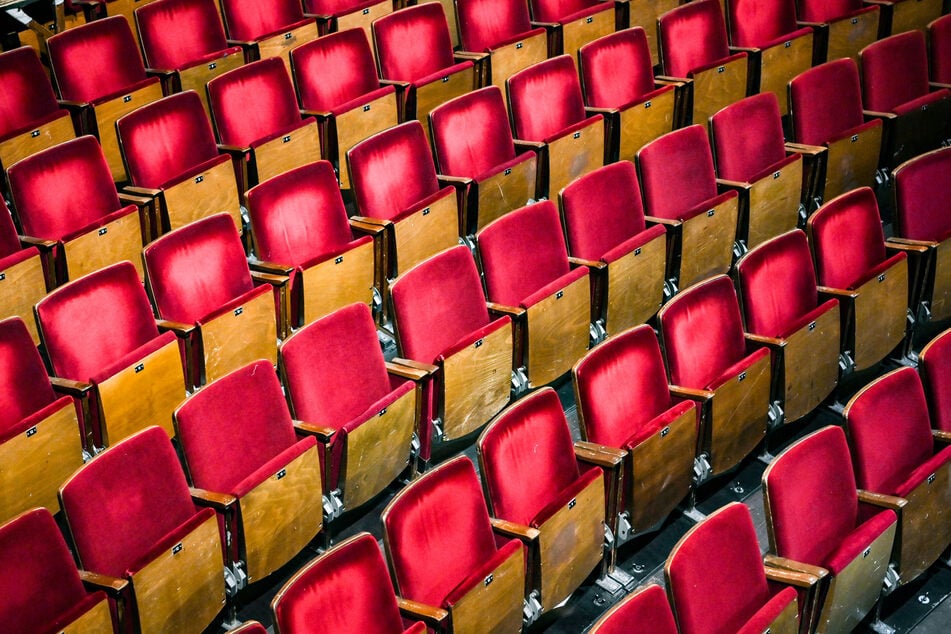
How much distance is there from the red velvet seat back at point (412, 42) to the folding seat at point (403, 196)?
0.59ft

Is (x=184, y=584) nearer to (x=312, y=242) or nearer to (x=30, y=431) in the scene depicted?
(x=30, y=431)

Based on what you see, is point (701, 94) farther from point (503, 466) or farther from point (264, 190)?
point (503, 466)

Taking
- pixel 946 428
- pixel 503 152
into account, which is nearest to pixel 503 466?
pixel 946 428

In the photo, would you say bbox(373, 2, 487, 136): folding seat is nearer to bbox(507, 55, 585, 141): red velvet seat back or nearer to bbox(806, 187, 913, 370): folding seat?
bbox(507, 55, 585, 141): red velvet seat back

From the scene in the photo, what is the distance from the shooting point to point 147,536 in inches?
24.6

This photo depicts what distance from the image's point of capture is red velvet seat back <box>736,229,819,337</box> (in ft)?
2.57

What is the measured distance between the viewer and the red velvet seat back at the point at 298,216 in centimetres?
Result: 83

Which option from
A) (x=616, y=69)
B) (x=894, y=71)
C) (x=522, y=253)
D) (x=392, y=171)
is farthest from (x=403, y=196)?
(x=894, y=71)

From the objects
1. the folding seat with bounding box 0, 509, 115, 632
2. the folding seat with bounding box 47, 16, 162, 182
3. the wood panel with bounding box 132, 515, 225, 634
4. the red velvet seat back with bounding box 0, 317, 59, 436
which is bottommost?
the wood panel with bounding box 132, 515, 225, 634

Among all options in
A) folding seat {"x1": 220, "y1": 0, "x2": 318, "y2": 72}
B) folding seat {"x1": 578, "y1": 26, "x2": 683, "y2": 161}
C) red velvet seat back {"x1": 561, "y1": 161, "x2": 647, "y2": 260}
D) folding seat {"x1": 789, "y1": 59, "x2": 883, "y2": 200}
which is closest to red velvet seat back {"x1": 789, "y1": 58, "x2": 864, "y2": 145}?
folding seat {"x1": 789, "y1": 59, "x2": 883, "y2": 200}

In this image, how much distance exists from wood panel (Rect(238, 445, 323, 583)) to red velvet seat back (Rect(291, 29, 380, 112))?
446 millimetres

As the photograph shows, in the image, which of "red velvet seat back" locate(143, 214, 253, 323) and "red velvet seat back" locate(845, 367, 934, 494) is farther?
"red velvet seat back" locate(143, 214, 253, 323)

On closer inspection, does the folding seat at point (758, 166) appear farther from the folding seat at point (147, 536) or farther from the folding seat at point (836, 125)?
the folding seat at point (147, 536)

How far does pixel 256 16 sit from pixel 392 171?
0.32 metres
